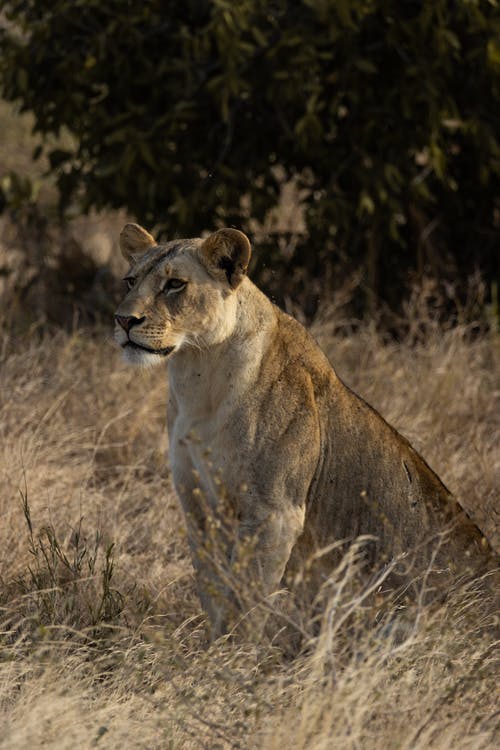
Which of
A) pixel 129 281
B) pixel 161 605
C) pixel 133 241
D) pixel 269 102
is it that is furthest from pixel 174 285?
pixel 269 102

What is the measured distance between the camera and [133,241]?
4906mm

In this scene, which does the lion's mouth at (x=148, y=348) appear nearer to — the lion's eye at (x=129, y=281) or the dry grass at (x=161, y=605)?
the lion's eye at (x=129, y=281)

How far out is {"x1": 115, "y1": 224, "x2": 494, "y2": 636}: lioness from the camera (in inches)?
177

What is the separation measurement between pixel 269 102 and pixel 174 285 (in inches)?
177

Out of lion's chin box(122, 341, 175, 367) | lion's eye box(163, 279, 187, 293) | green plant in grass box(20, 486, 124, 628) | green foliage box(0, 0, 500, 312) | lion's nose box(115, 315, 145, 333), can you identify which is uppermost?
green foliage box(0, 0, 500, 312)

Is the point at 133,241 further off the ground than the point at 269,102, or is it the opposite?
the point at 269,102

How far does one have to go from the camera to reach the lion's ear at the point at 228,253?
452cm

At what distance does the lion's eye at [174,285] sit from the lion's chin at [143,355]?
0.21 m

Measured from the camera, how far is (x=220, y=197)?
862 cm

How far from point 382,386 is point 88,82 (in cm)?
287

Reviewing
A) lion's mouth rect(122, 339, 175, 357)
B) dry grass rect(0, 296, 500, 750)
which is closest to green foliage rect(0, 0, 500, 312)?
dry grass rect(0, 296, 500, 750)

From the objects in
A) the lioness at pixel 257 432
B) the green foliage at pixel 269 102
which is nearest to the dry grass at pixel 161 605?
the lioness at pixel 257 432

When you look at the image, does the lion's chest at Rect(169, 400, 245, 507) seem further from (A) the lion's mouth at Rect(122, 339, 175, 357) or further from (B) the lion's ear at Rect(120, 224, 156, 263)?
(B) the lion's ear at Rect(120, 224, 156, 263)

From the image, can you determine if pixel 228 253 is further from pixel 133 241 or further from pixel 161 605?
pixel 161 605
